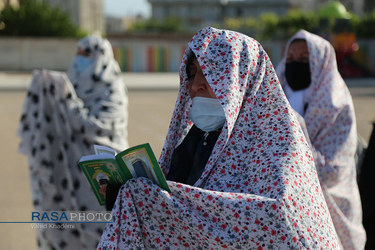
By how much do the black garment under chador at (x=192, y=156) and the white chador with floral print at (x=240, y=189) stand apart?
0.10 metres

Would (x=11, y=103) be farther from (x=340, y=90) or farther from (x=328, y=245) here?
(x=328, y=245)

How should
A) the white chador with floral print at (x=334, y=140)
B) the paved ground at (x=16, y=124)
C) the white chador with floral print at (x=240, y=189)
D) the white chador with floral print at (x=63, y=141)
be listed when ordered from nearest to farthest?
the white chador with floral print at (x=240, y=189) < the white chador with floral print at (x=334, y=140) < the white chador with floral print at (x=63, y=141) < the paved ground at (x=16, y=124)

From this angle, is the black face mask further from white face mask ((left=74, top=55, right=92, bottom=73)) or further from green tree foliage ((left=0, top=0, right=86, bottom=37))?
green tree foliage ((left=0, top=0, right=86, bottom=37))

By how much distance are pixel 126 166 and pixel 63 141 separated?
9.01 feet

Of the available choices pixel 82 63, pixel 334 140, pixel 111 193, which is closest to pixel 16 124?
pixel 82 63

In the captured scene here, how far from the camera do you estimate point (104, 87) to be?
5031 millimetres

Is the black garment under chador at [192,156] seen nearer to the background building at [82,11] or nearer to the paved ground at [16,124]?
the paved ground at [16,124]

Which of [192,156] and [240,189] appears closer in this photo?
[240,189]

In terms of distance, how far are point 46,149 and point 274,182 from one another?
9.54 feet

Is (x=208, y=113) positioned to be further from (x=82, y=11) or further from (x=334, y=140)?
(x=82, y=11)

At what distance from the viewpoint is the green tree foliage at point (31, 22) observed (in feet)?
86.8

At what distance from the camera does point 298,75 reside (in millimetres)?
4242

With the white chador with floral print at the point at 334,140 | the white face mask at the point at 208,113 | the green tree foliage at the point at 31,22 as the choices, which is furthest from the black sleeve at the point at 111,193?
the green tree foliage at the point at 31,22

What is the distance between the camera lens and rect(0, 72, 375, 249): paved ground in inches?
220
